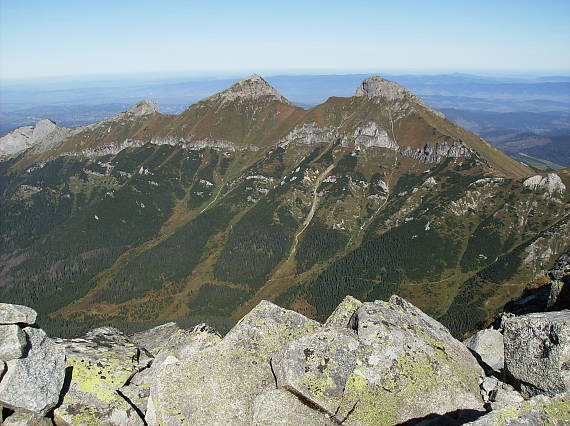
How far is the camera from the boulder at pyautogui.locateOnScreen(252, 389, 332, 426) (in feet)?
63.3

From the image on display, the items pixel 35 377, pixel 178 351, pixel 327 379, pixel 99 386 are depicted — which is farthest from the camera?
pixel 178 351

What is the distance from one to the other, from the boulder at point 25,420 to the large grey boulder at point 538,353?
2630 cm

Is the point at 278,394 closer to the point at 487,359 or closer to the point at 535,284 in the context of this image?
the point at 487,359

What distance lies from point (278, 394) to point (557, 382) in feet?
47.9

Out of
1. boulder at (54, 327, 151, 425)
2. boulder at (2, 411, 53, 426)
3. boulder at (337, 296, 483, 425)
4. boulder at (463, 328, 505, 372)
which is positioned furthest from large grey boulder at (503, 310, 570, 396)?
boulder at (2, 411, 53, 426)

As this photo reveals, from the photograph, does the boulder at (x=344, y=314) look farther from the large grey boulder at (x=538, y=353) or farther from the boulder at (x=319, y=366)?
the large grey boulder at (x=538, y=353)

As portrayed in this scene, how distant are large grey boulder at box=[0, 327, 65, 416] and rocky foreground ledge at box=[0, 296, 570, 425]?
0.17 ft

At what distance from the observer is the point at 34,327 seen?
23.5 metres

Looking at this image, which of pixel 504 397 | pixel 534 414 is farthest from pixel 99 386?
pixel 504 397

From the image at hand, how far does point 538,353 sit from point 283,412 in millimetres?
14372

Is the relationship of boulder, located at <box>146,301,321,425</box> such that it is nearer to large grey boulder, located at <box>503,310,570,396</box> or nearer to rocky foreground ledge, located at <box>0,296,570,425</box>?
rocky foreground ledge, located at <box>0,296,570,425</box>

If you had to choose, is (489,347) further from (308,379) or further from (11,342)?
(11,342)

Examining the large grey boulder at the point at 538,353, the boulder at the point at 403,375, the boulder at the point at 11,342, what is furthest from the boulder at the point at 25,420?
the large grey boulder at the point at 538,353

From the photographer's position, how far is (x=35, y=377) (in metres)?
21.2
